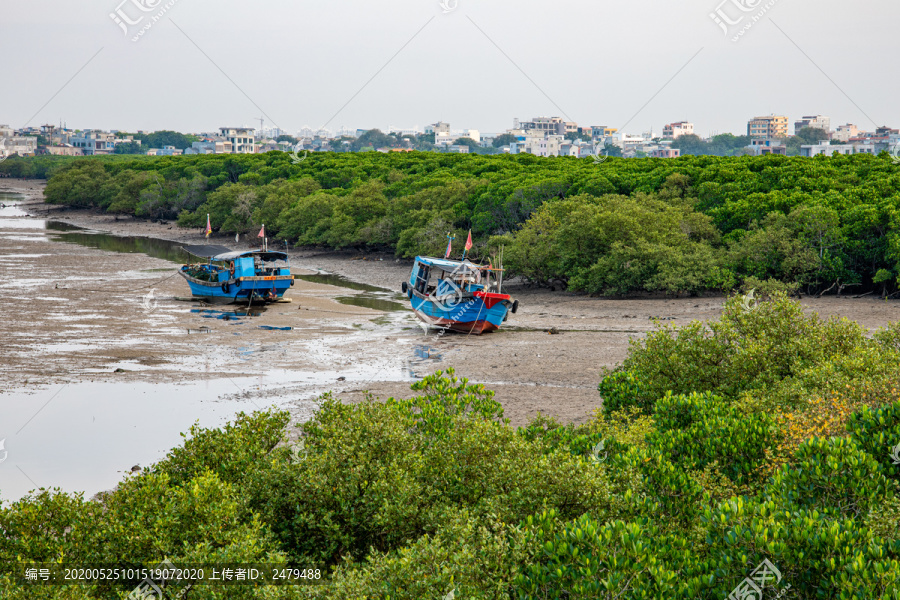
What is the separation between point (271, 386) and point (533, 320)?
1520cm

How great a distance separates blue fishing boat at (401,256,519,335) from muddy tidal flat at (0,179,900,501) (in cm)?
85

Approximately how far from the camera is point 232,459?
10234 millimetres

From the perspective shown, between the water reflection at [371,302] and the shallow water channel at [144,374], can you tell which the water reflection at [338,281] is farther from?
the water reflection at [371,302]

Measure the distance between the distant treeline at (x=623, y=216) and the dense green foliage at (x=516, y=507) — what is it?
1040 inches

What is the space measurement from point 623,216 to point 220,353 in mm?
22386

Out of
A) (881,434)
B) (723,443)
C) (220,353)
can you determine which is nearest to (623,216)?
(220,353)

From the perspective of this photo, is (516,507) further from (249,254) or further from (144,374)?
(249,254)

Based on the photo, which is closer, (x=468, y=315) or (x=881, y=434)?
(x=881, y=434)

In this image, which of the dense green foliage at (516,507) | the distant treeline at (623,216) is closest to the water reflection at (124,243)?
the distant treeline at (623,216)

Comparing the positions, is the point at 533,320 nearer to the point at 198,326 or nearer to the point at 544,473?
the point at 198,326

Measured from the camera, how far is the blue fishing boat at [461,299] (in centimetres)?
3275

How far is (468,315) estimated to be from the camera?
33.1 metres

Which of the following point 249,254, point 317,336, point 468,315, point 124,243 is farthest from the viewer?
point 124,243

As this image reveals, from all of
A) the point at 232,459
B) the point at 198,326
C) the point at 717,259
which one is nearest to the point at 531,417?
the point at 232,459
